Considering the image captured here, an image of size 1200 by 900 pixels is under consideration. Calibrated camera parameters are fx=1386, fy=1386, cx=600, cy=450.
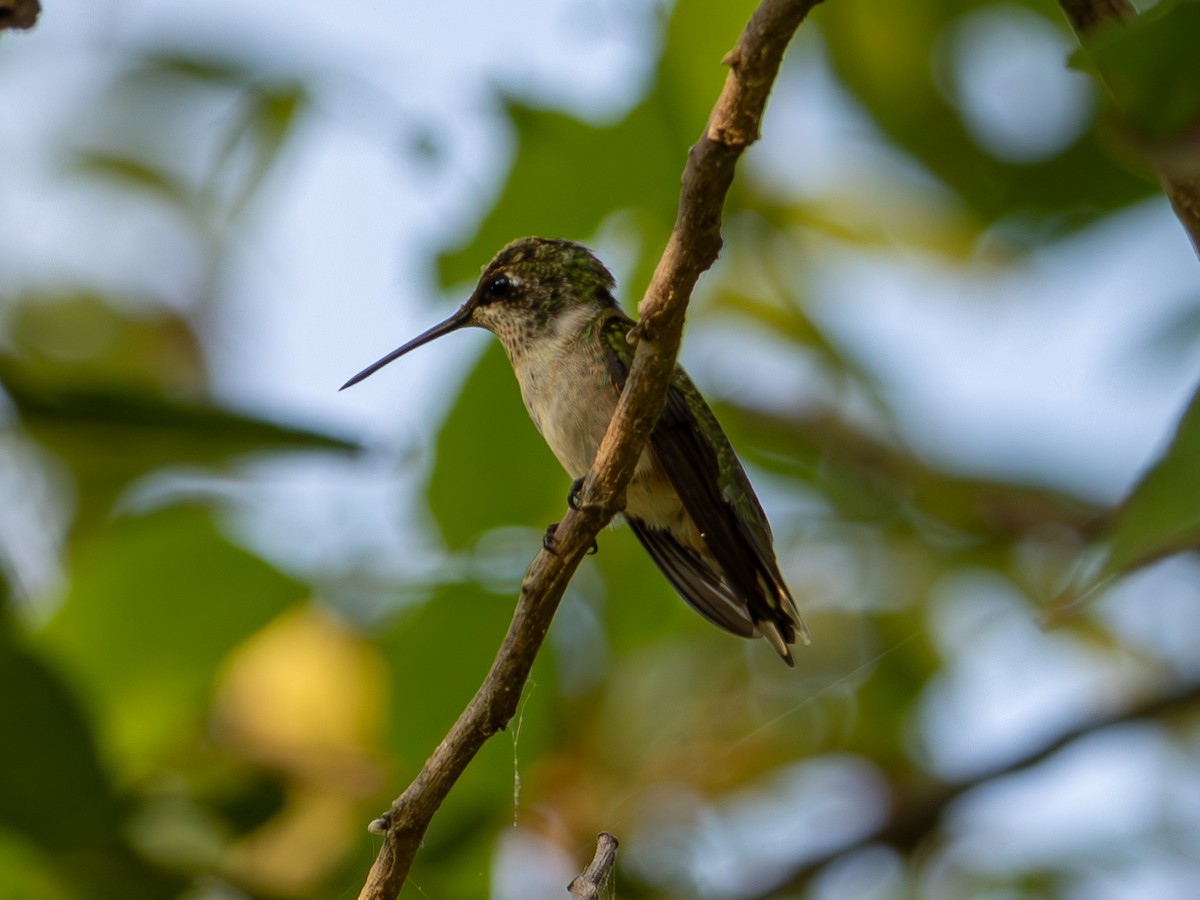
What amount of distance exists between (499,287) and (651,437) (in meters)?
1.13

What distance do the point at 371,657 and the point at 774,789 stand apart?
1431 mm

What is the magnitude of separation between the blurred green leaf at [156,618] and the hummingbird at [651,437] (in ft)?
1.95

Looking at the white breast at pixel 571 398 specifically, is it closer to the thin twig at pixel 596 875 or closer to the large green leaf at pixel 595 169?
the large green leaf at pixel 595 169

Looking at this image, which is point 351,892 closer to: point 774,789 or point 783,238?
point 774,789

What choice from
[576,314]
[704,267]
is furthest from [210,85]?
[704,267]

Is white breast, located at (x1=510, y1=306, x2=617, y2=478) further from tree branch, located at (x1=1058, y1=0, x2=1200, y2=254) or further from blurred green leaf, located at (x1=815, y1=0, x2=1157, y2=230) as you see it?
tree branch, located at (x1=1058, y1=0, x2=1200, y2=254)

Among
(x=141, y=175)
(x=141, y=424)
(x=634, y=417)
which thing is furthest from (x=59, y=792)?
(x=141, y=175)

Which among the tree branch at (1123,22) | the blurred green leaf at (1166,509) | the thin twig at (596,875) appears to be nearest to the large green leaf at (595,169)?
the tree branch at (1123,22)

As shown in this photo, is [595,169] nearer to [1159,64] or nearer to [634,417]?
[634,417]

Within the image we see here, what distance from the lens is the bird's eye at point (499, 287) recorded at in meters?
3.96

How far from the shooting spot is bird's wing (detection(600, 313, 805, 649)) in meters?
3.12

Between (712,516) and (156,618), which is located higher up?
(712,516)

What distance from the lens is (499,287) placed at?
3961 millimetres

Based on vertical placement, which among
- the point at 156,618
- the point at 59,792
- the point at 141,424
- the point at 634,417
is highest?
the point at 634,417
